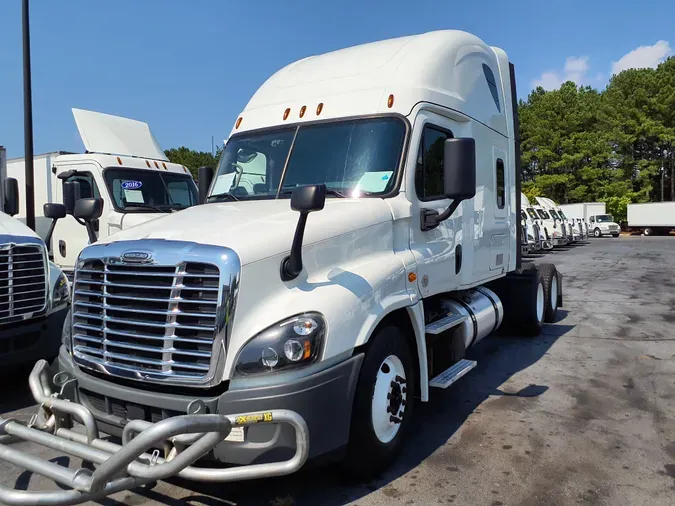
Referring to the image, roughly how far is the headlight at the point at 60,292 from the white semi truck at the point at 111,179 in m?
3.23

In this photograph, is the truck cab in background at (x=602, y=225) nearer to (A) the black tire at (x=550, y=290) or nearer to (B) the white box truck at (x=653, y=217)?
(B) the white box truck at (x=653, y=217)

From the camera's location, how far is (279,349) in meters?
3.08

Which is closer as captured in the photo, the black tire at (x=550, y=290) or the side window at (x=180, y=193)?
the black tire at (x=550, y=290)

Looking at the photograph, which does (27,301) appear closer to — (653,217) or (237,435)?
(237,435)

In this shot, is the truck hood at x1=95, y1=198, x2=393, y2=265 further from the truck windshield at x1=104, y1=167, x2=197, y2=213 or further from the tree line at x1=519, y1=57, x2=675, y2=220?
the tree line at x1=519, y1=57, x2=675, y2=220

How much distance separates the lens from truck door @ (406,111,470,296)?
174 inches

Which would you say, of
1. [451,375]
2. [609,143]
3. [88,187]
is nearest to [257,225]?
[451,375]

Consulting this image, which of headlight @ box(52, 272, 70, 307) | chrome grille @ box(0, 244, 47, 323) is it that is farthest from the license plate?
headlight @ box(52, 272, 70, 307)

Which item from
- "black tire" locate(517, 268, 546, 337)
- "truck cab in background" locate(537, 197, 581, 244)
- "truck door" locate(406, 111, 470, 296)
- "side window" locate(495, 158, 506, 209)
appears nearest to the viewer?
"truck door" locate(406, 111, 470, 296)

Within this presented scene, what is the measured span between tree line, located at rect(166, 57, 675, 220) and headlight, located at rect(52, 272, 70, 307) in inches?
1638

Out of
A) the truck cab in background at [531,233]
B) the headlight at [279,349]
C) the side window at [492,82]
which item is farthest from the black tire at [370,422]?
the truck cab in background at [531,233]

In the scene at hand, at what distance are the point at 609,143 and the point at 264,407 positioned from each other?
55.6 metres

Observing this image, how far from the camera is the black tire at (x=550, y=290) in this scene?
341 inches

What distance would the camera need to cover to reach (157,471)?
272cm
